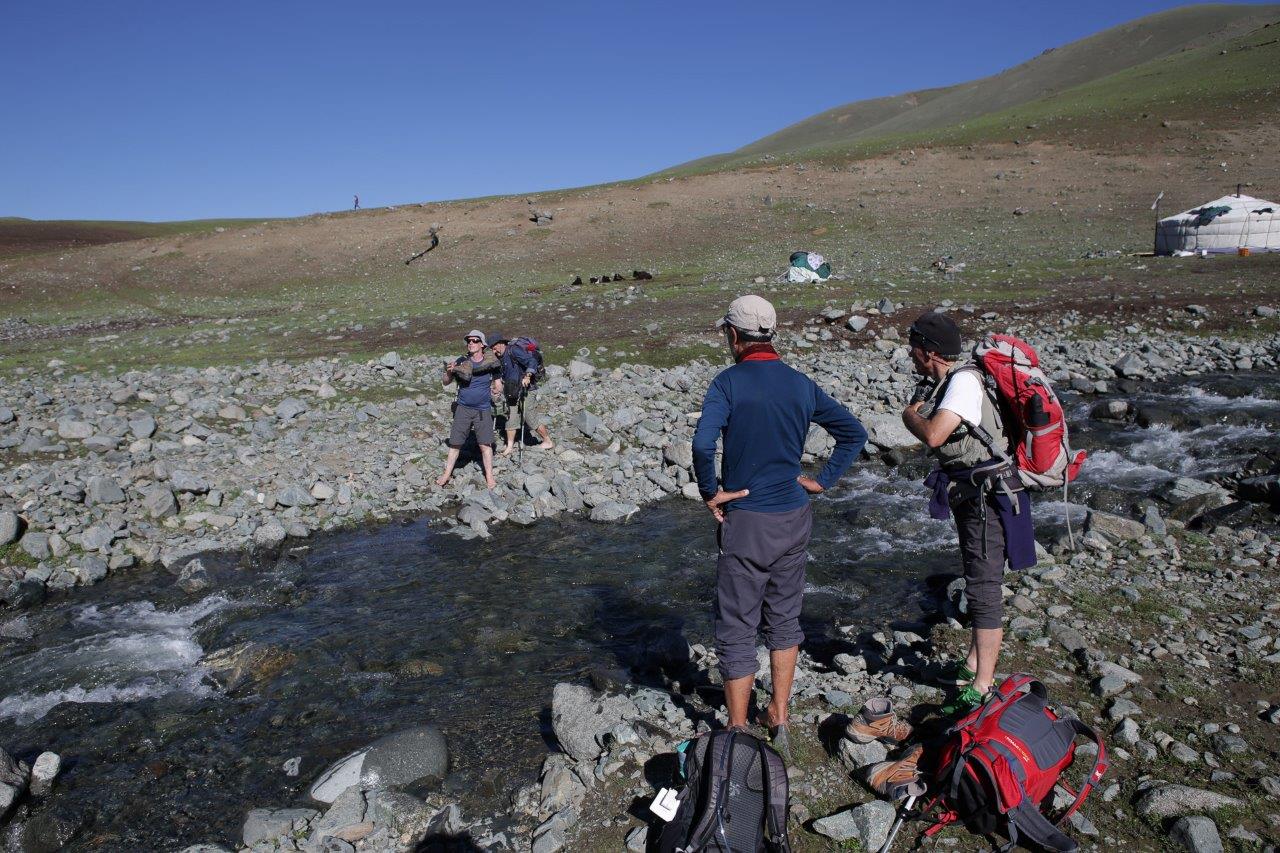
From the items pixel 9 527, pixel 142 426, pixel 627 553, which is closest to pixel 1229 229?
pixel 627 553

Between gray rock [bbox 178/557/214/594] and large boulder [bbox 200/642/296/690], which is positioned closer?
large boulder [bbox 200/642/296/690]

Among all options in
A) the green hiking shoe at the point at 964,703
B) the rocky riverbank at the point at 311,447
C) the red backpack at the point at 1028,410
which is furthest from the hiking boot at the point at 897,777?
the rocky riverbank at the point at 311,447

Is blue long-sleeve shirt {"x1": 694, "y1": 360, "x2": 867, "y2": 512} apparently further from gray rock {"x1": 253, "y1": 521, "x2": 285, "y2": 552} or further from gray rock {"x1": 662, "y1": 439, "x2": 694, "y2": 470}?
gray rock {"x1": 662, "y1": 439, "x2": 694, "y2": 470}

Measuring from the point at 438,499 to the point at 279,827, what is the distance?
727cm

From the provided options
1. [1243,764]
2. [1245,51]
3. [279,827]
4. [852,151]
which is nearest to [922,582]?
[1243,764]

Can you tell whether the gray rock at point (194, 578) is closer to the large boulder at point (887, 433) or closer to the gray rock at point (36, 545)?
the gray rock at point (36, 545)

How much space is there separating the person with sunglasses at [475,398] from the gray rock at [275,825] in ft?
23.7

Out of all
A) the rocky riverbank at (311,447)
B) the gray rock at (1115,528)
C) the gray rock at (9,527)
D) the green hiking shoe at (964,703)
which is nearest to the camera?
the green hiking shoe at (964,703)

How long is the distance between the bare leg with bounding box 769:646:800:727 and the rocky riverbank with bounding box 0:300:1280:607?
6.44 meters

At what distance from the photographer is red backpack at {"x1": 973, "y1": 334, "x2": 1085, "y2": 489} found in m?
4.95

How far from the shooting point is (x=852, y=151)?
59938 mm

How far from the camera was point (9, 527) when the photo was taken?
33.1 ft

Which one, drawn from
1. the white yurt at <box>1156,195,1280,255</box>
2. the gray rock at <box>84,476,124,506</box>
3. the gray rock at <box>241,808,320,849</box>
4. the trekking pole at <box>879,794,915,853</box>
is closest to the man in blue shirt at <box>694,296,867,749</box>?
the trekking pole at <box>879,794,915,853</box>

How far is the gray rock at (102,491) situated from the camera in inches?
436
